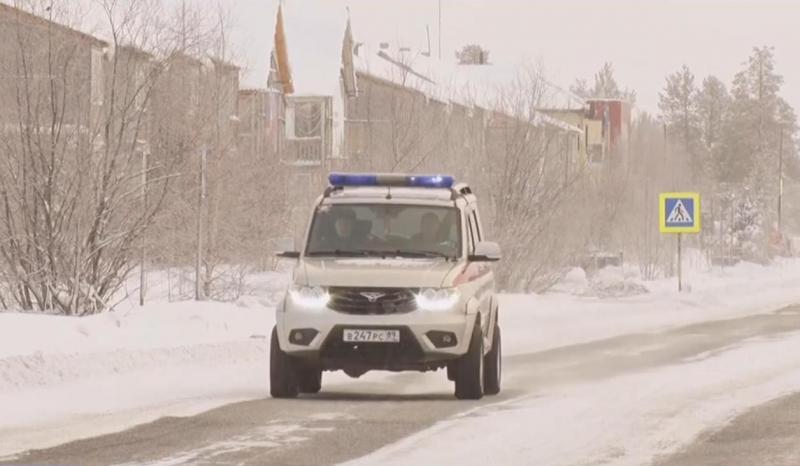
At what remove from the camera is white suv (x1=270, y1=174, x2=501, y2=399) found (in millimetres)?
17141

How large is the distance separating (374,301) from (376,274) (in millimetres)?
243

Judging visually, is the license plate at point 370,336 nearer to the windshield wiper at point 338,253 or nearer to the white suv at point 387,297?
the white suv at point 387,297

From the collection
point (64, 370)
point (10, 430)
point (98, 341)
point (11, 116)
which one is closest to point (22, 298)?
point (11, 116)

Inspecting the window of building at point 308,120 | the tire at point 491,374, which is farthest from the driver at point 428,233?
the window of building at point 308,120

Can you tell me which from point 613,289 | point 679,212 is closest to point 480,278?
point 679,212

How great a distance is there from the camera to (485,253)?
58.9 feet

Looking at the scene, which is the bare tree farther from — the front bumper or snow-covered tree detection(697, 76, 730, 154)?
snow-covered tree detection(697, 76, 730, 154)

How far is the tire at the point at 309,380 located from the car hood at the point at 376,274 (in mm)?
1157

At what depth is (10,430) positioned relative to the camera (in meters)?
14.3

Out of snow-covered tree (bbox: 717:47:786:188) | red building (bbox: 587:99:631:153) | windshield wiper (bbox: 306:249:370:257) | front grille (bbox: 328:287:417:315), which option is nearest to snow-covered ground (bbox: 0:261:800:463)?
front grille (bbox: 328:287:417:315)

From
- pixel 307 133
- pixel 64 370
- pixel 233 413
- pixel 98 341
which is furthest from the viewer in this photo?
pixel 307 133

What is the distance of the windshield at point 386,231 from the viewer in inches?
714

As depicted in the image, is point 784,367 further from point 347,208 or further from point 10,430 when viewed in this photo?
point 10,430

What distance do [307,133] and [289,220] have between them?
29617mm
